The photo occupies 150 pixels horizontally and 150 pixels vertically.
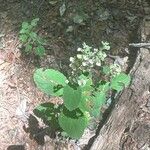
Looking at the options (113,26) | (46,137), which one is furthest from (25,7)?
(46,137)

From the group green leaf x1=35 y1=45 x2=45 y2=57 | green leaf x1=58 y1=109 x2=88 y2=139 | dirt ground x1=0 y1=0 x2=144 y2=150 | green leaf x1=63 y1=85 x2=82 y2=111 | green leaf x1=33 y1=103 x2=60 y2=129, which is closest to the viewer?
green leaf x1=63 y1=85 x2=82 y2=111

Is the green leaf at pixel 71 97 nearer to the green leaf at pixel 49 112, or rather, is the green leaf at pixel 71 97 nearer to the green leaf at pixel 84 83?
the green leaf at pixel 84 83

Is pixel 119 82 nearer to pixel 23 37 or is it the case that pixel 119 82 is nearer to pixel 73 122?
pixel 73 122

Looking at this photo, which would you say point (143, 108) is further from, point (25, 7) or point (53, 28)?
point (25, 7)

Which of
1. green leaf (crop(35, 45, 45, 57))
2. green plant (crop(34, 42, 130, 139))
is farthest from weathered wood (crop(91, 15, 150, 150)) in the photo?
green leaf (crop(35, 45, 45, 57))

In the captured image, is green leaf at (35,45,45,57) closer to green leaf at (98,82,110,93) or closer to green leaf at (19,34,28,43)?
green leaf at (19,34,28,43)
